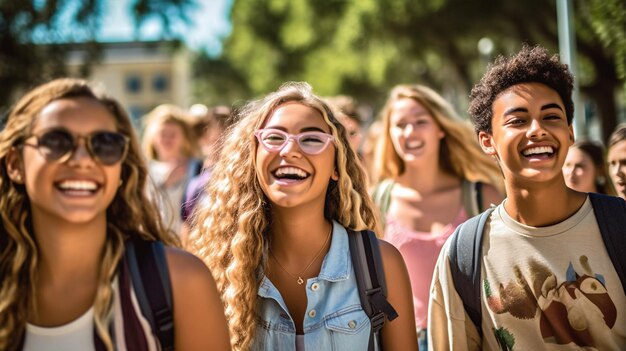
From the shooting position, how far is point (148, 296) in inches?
102

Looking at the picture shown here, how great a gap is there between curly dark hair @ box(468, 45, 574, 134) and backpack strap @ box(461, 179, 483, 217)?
60.4 inches

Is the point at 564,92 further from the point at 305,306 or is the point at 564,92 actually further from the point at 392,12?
the point at 392,12

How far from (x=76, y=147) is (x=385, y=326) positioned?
1.43 meters

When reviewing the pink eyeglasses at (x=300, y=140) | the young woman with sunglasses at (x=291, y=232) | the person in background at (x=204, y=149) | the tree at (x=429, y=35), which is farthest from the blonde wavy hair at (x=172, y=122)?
the tree at (x=429, y=35)

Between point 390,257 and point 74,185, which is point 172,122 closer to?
point 390,257

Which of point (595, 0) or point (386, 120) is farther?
point (386, 120)

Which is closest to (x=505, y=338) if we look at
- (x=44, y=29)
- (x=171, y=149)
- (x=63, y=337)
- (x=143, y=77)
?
(x=63, y=337)

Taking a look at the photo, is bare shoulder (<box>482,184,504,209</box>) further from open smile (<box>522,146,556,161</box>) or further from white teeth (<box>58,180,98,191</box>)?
white teeth (<box>58,180,98,191</box>)

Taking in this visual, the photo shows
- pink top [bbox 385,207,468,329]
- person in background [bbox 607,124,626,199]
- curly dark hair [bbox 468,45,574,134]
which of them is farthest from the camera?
Result: pink top [bbox 385,207,468,329]

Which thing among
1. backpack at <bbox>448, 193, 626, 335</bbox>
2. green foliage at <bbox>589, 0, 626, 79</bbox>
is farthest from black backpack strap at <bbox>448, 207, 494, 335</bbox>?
green foliage at <bbox>589, 0, 626, 79</bbox>

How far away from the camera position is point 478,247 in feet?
10.4

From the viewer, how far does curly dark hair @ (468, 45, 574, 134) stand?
327 cm

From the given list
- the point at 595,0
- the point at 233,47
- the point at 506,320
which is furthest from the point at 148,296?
the point at 233,47

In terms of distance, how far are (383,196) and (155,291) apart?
3002mm
